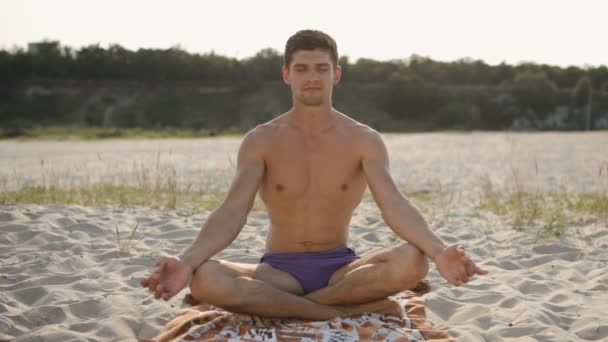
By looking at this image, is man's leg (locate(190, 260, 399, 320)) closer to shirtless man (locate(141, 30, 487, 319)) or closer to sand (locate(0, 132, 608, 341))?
shirtless man (locate(141, 30, 487, 319))

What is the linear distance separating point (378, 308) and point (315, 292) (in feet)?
1.09

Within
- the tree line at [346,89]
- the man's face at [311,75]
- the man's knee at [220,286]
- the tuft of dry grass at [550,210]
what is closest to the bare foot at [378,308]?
the man's knee at [220,286]

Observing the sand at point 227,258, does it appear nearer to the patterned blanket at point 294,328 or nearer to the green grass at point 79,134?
the patterned blanket at point 294,328

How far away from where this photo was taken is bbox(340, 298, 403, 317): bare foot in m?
3.07

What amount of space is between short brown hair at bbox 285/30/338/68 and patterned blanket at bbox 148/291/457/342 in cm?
130

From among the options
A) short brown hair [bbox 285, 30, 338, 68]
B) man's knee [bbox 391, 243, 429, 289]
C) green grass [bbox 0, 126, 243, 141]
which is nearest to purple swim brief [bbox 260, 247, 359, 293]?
man's knee [bbox 391, 243, 429, 289]

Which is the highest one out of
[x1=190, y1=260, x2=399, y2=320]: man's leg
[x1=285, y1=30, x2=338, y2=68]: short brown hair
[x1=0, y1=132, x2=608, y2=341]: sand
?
[x1=285, y1=30, x2=338, y2=68]: short brown hair

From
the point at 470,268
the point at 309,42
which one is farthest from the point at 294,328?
the point at 309,42

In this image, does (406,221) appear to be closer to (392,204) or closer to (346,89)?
(392,204)

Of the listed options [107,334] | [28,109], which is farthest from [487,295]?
[28,109]

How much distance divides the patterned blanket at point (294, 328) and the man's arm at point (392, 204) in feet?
1.35

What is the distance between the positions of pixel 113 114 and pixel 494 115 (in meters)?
28.9

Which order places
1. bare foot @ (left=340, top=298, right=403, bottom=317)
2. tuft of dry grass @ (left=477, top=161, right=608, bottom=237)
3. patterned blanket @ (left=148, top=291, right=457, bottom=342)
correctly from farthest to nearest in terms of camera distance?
tuft of dry grass @ (left=477, top=161, right=608, bottom=237), bare foot @ (left=340, top=298, right=403, bottom=317), patterned blanket @ (left=148, top=291, right=457, bottom=342)

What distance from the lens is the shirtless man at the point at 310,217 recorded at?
113 inches
